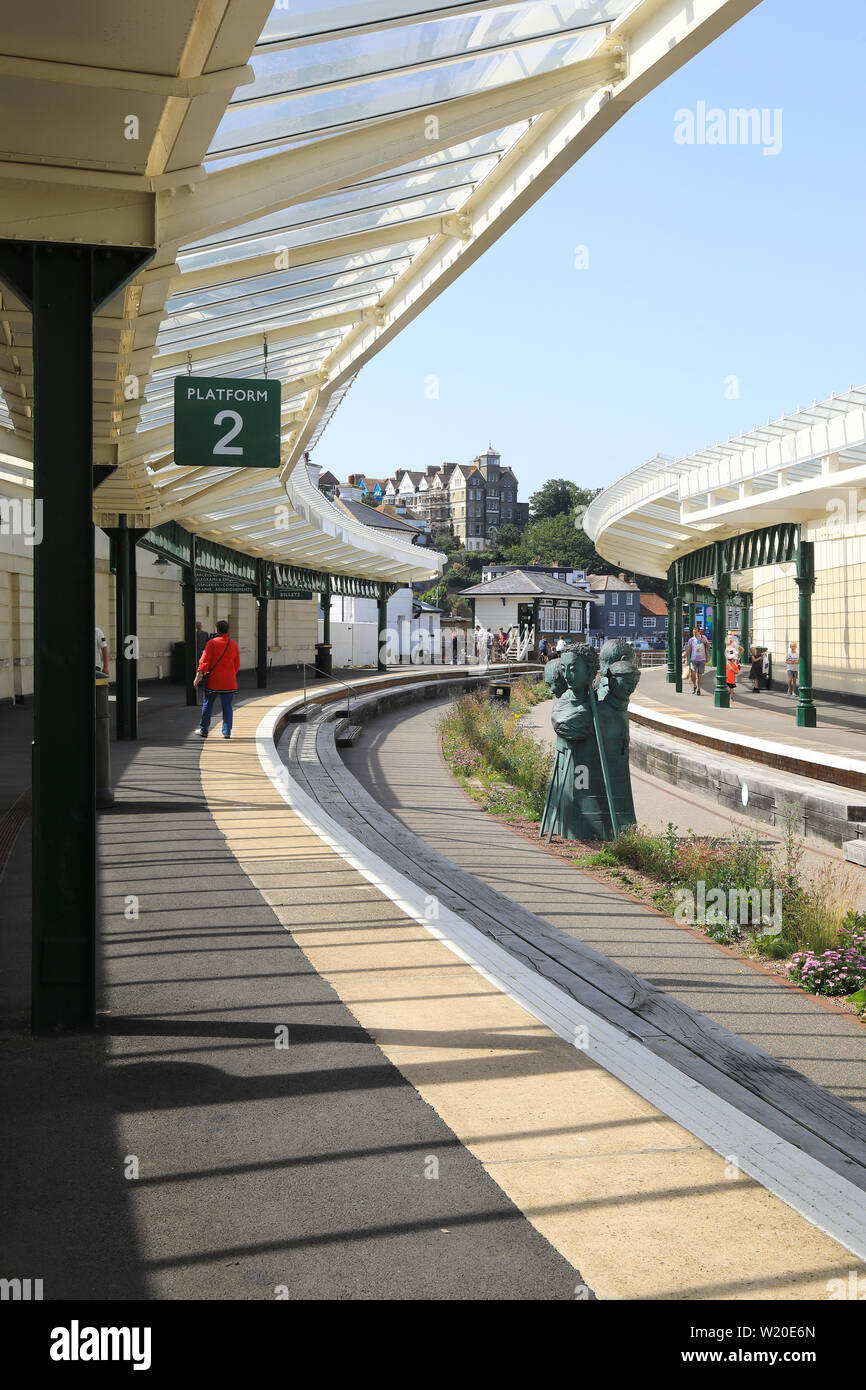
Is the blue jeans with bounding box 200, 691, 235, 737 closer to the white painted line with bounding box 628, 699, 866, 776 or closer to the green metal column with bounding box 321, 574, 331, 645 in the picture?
the white painted line with bounding box 628, 699, 866, 776

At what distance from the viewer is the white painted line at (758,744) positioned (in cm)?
1457

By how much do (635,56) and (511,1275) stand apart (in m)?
6.15

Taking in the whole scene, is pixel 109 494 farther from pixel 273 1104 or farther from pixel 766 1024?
pixel 273 1104

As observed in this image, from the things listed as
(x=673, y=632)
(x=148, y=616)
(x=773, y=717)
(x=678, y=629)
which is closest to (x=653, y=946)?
(x=773, y=717)

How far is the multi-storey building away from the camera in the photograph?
608 feet

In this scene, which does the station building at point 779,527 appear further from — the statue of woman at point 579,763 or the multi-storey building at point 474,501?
the multi-storey building at point 474,501

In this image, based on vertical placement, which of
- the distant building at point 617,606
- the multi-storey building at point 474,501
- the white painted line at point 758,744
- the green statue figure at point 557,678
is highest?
the multi-storey building at point 474,501

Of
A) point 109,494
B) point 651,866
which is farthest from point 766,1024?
point 109,494

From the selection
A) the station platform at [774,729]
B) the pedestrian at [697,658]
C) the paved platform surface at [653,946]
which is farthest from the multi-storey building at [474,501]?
the paved platform surface at [653,946]

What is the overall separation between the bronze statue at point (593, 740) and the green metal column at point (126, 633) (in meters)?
5.53

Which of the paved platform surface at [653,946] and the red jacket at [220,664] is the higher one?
the red jacket at [220,664]

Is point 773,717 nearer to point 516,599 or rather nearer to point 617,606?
point 516,599

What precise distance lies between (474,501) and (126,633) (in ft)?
573

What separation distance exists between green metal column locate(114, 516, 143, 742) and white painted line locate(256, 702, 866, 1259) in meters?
8.46
